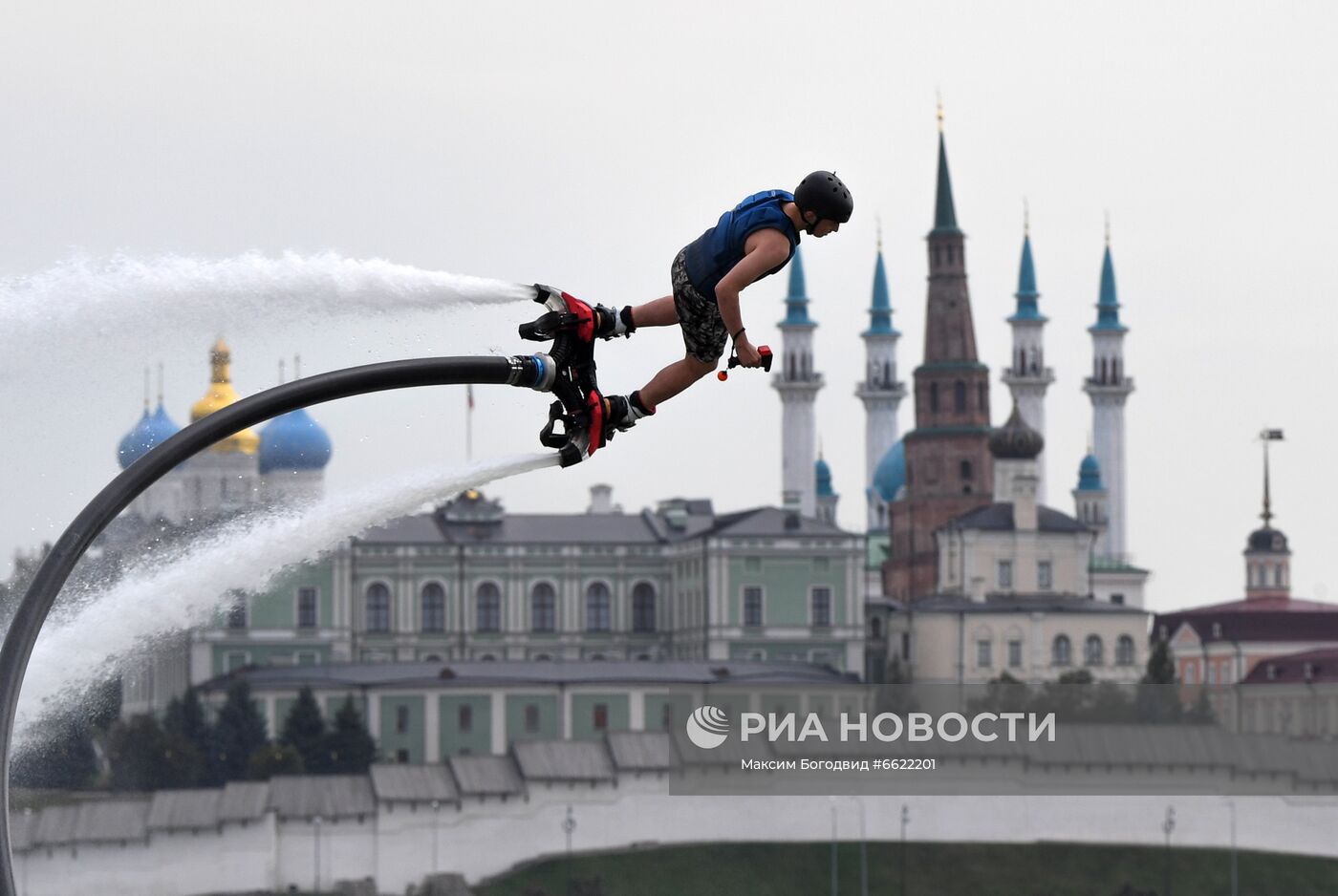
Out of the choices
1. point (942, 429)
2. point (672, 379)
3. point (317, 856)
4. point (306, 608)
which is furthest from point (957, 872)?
point (942, 429)

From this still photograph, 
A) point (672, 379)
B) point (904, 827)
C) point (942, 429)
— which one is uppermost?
point (942, 429)

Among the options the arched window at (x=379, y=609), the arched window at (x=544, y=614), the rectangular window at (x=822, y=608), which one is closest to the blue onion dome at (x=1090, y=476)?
the rectangular window at (x=822, y=608)

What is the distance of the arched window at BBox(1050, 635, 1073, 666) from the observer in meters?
166

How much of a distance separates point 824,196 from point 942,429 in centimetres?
17657

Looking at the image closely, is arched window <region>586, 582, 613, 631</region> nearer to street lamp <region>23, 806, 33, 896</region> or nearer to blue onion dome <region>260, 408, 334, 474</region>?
blue onion dome <region>260, 408, 334, 474</region>

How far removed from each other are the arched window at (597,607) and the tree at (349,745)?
3264cm

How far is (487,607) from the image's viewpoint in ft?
530

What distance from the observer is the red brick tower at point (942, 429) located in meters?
185

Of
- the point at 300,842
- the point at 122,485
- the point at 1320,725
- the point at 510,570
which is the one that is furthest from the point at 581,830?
the point at 122,485

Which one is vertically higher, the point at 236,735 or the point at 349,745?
the point at 236,735

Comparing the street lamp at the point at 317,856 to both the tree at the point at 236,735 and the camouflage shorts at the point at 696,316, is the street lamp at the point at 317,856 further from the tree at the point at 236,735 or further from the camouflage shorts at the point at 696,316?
the camouflage shorts at the point at 696,316

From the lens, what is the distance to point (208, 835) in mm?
97375

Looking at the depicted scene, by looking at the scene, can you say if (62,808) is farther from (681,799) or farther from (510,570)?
(510,570)

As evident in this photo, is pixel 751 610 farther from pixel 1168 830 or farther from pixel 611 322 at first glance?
pixel 611 322
